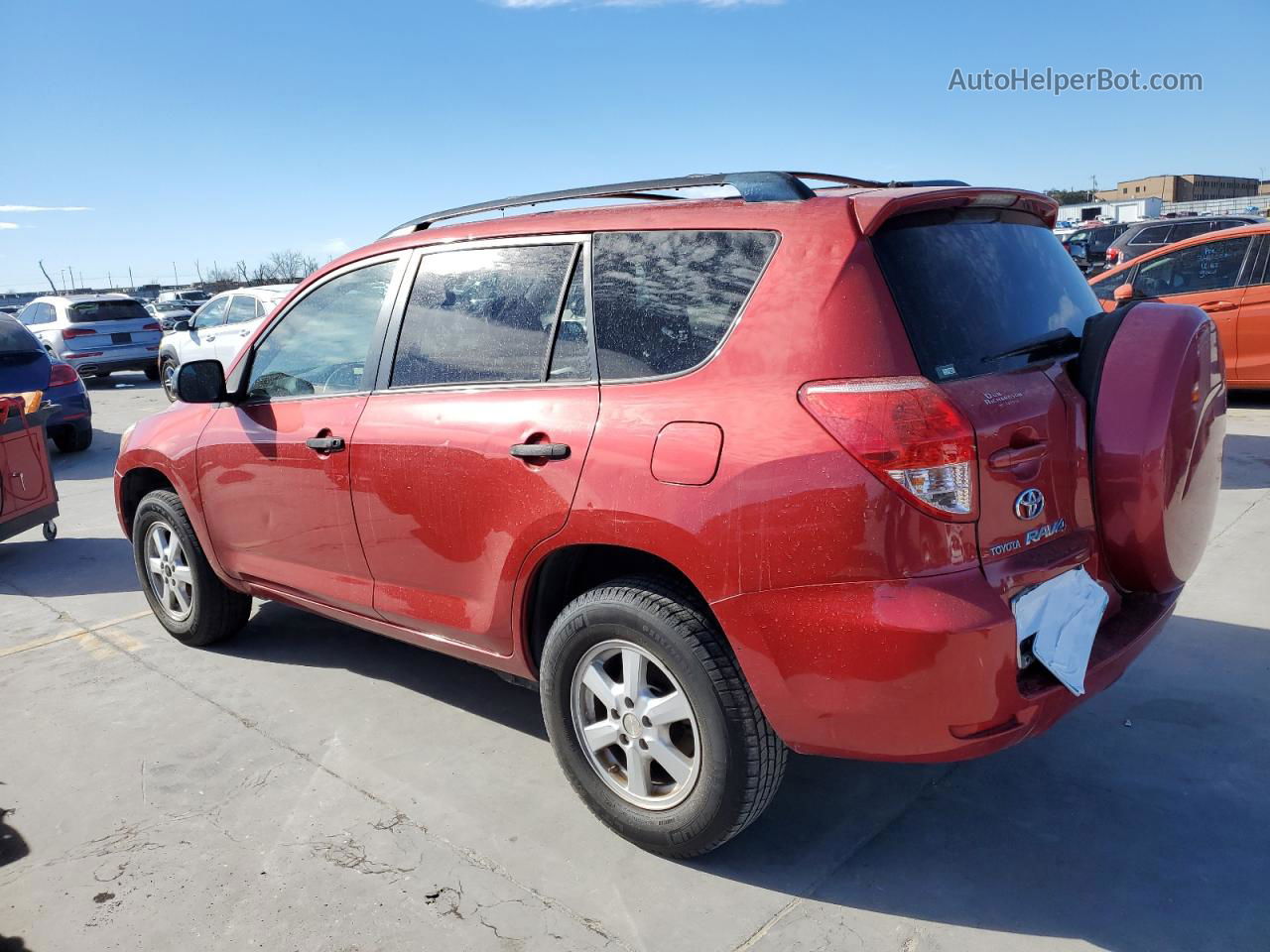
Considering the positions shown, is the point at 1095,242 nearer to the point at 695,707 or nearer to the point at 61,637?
the point at 61,637

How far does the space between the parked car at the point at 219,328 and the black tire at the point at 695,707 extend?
12862 millimetres

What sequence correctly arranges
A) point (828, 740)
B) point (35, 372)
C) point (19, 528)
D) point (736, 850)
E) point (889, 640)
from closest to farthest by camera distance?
point (889, 640) → point (828, 740) → point (736, 850) → point (19, 528) → point (35, 372)

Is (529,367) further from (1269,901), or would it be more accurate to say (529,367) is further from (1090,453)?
(1269,901)

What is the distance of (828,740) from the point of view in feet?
8.17

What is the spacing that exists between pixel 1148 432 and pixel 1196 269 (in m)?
8.50

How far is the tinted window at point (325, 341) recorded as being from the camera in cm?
370

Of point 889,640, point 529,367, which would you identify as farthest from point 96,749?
point 889,640

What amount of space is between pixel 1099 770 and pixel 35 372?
10.6m

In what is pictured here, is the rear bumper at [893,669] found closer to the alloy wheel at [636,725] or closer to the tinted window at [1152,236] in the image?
the alloy wheel at [636,725]

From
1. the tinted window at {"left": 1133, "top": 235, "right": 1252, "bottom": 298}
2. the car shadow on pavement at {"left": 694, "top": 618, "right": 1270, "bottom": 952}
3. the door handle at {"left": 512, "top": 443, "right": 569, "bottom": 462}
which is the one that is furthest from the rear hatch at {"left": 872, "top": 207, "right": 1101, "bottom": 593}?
the tinted window at {"left": 1133, "top": 235, "right": 1252, "bottom": 298}

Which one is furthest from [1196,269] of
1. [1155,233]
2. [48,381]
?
[48,381]

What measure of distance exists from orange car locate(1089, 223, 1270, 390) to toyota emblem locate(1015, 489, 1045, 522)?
7380 mm

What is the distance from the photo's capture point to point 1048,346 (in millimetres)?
2855

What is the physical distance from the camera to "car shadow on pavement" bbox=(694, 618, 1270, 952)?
2.54m
